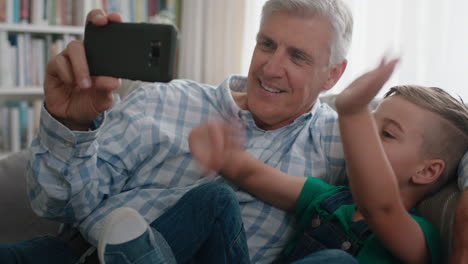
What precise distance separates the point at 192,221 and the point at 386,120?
0.49 m

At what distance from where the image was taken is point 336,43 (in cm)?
121

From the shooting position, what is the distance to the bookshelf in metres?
2.50

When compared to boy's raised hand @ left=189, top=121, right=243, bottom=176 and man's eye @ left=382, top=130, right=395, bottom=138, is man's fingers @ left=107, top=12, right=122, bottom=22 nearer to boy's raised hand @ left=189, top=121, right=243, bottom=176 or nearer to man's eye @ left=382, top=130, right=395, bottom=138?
boy's raised hand @ left=189, top=121, right=243, bottom=176

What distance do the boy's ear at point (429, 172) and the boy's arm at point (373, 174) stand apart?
0.13m

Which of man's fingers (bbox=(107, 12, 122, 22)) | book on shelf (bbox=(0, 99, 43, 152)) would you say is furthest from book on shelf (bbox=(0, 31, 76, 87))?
man's fingers (bbox=(107, 12, 122, 22))

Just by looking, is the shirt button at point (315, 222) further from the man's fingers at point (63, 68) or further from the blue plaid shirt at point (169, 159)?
the man's fingers at point (63, 68)

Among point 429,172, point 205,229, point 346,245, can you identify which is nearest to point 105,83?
point 205,229

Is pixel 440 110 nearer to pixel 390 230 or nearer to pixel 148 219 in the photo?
pixel 390 230

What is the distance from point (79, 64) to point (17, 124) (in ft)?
6.80

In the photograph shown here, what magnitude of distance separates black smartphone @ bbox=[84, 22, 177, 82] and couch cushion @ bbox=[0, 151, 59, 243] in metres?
0.69

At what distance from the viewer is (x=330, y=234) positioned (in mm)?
1021

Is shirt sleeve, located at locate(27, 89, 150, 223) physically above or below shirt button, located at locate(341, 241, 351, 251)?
above

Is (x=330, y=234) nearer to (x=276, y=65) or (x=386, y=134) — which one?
(x=386, y=134)

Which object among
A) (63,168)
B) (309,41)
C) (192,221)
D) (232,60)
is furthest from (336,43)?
(232,60)
